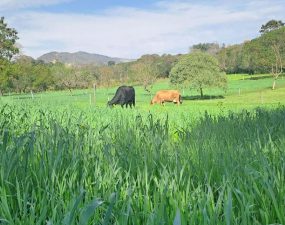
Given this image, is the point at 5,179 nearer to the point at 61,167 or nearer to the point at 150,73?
the point at 61,167

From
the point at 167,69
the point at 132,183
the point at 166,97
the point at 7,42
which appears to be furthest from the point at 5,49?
the point at 167,69

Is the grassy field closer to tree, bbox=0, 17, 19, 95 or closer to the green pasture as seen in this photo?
the green pasture

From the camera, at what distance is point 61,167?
10.1 ft

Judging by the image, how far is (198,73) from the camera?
165 feet

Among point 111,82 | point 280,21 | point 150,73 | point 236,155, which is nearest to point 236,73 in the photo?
point 280,21

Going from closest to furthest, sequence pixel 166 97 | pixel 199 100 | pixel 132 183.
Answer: pixel 132 183 < pixel 166 97 < pixel 199 100

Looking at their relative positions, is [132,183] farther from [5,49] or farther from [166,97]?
[5,49]

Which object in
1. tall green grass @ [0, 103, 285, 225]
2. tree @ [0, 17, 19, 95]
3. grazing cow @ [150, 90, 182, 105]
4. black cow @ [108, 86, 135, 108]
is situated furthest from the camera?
tree @ [0, 17, 19, 95]

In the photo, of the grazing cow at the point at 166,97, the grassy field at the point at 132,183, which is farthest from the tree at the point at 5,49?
the grassy field at the point at 132,183

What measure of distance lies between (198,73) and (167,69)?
164 ft

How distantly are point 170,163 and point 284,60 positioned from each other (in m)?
64.5

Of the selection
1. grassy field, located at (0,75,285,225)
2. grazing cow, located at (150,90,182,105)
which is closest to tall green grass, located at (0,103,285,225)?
grassy field, located at (0,75,285,225)

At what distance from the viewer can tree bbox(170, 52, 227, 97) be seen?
5014 centimetres

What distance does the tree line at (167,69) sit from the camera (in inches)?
1960
